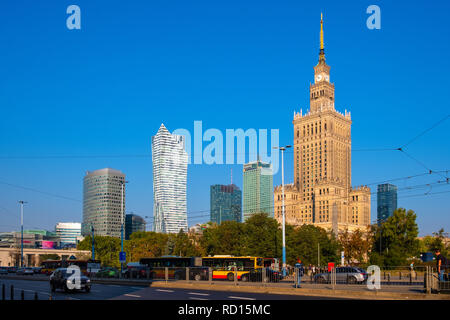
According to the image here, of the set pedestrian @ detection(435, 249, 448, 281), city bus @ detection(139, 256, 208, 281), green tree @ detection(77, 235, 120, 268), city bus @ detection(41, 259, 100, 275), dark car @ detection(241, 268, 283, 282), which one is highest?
pedestrian @ detection(435, 249, 448, 281)

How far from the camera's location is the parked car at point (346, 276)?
3815 cm

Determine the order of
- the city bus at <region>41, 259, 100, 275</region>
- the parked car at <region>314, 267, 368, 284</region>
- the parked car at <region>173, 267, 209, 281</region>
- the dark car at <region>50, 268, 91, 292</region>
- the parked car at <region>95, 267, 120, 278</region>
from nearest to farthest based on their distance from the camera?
the dark car at <region>50, 268, 91, 292</region>
the parked car at <region>314, 267, 368, 284</region>
the parked car at <region>173, 267, 209, 281</region>
the parked car at <region>95, 267, 120, 278</region>
the city bus at <region>41, 259, 100, 275</region>

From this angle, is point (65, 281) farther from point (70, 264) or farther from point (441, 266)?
point (70, 264)

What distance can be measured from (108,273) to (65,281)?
30.3m

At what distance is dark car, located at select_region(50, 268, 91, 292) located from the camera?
113ft

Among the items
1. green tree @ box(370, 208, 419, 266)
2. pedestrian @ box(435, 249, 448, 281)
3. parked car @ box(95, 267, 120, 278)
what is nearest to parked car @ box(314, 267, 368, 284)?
pedestrian @ box(435, 249, 448, 281)

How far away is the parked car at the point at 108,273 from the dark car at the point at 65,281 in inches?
957

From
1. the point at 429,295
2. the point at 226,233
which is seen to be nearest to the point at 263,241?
the point at 226,233

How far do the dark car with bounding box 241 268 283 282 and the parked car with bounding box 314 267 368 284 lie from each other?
3172 mm

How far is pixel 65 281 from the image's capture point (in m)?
34.9

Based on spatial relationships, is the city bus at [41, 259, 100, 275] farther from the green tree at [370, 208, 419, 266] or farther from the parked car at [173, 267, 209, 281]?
the green tree at [370, 208, 419, 266]
